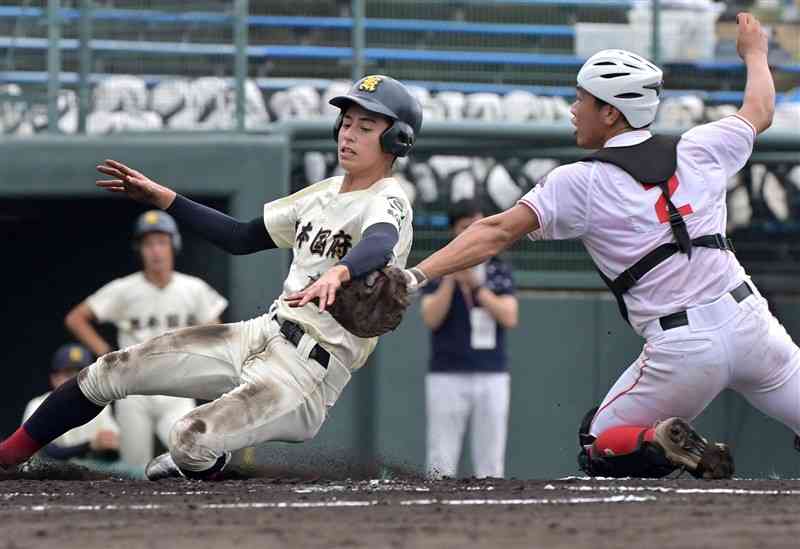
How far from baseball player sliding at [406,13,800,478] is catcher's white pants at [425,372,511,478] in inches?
123

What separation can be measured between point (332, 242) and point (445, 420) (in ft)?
11.4

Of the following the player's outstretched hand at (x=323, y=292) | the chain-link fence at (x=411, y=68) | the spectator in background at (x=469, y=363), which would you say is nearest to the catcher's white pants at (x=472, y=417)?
the spectator in background at (x=469, y=363)

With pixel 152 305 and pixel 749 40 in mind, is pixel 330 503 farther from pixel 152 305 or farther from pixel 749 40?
pixel 152 305

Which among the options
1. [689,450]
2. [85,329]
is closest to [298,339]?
[689,450]

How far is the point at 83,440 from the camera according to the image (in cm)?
896

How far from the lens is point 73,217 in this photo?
1008cm

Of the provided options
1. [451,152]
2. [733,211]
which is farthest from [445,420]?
[733,211]

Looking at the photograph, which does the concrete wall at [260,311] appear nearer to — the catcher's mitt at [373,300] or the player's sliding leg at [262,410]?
the player's sliding leg at [262,410]

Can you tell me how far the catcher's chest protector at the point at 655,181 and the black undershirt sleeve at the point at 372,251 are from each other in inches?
32.6

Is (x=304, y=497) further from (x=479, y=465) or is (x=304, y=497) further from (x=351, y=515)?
(x=479, y=465)

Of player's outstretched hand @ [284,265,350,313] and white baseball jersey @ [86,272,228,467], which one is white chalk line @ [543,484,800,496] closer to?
player's outstretched hand @ [284,265,350,313]

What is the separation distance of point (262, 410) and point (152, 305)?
372 cm

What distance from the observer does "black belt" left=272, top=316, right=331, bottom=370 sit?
18.0 feet

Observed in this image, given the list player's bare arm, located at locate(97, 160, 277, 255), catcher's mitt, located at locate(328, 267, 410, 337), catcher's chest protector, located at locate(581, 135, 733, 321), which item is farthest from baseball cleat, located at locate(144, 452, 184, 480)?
catcher's chest protector, located at locate(581, 135, 733, 321)
